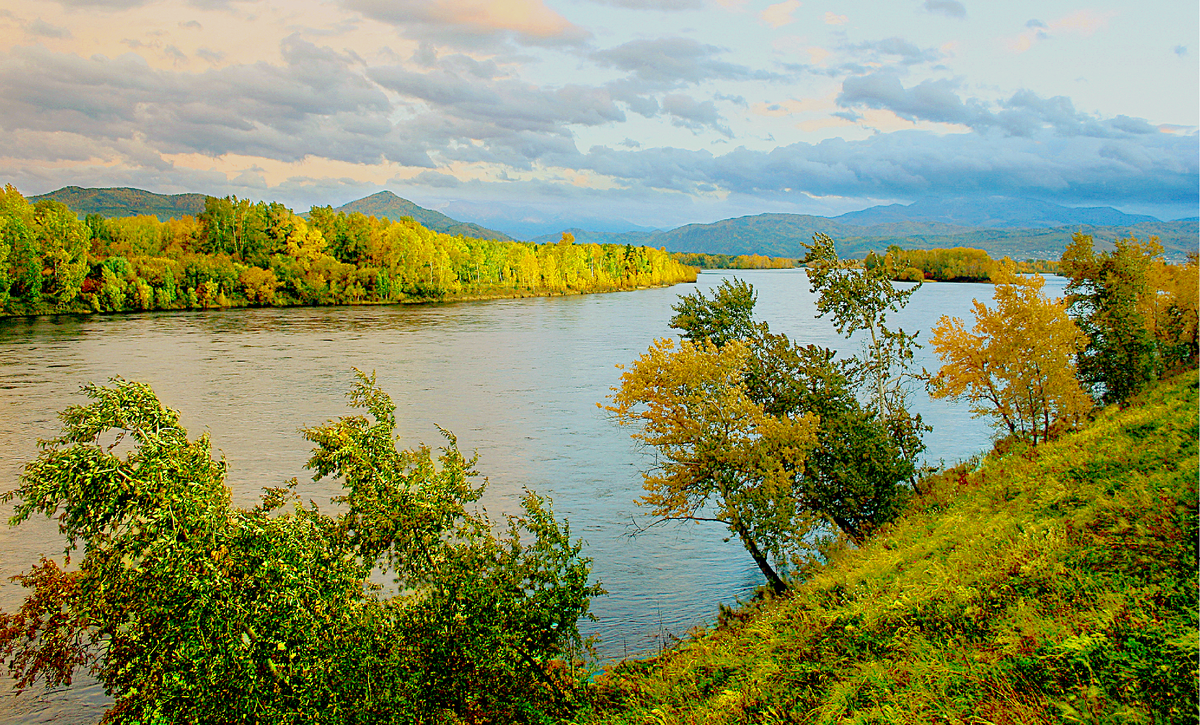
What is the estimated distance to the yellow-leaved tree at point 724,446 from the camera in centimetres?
2136

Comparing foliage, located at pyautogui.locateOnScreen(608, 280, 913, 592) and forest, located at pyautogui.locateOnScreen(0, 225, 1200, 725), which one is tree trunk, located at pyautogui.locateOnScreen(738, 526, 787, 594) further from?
forest, located at pyautogui.locateOnScreen(0, 225, 1200, 725)

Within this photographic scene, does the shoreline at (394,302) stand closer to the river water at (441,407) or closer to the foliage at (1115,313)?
the river water at (441,407)

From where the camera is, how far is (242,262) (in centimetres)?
13475

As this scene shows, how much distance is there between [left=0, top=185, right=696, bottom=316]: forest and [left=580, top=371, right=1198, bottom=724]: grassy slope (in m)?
114

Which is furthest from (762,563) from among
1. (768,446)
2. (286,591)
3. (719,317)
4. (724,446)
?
(286,591)

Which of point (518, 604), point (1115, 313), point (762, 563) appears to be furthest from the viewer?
point (1115, 313)

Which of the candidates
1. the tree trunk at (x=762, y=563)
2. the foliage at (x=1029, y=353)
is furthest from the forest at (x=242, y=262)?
the foliage at (x=1029, y=353)

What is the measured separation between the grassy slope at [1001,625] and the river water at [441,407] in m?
6.39

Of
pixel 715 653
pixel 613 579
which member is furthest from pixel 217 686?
pixel 613 579

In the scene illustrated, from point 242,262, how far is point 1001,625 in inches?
5846

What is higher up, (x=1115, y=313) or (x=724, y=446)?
(x=1115, y=313)

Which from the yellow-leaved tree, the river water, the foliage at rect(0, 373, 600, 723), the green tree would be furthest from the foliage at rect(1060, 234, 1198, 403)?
the foliage at rect(0, 373, 600, 723)

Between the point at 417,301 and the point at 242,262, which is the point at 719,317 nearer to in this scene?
the point at 417,301

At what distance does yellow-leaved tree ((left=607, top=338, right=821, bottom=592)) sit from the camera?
21.4 meters
